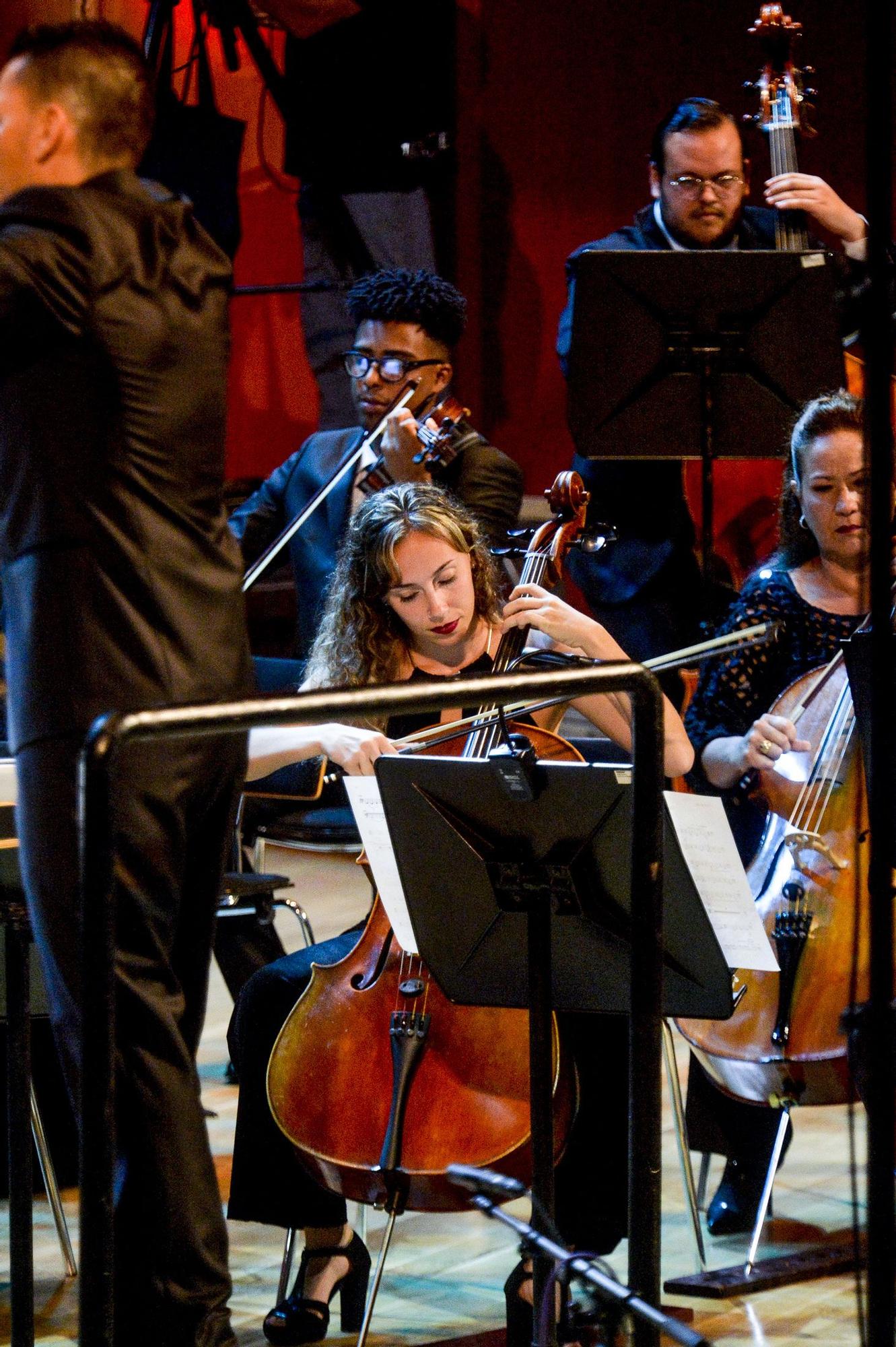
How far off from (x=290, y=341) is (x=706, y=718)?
120 inches

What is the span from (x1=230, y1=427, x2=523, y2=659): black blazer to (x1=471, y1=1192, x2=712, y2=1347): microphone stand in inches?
75.3

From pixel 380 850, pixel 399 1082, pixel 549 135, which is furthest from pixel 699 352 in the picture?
pixel 549 135

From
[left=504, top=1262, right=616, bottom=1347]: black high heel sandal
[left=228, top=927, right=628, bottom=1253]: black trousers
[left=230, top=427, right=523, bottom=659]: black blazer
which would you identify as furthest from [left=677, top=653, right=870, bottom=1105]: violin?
[left=230, top=427, right=523, bottom=659]: black blazer

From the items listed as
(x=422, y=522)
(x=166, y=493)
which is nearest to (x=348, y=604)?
(x=422, y=522)

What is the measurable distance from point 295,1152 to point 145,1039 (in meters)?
0.69

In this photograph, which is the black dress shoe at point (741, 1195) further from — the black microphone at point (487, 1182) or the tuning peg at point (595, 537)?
the black microphone at point (487, 1182)

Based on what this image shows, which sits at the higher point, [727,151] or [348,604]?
[727,151]

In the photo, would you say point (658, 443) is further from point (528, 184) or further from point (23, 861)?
point (528, 184)

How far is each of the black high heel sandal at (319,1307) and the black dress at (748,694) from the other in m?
0.58

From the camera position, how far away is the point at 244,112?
5.18 m

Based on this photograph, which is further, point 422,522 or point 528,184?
point 528,184

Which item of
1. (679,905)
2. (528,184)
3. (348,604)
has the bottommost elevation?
(679,905)

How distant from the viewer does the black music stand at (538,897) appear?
1621mm

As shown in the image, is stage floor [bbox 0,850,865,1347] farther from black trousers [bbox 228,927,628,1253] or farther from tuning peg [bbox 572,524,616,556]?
tuning peg [bbox 572,524,616,556]
